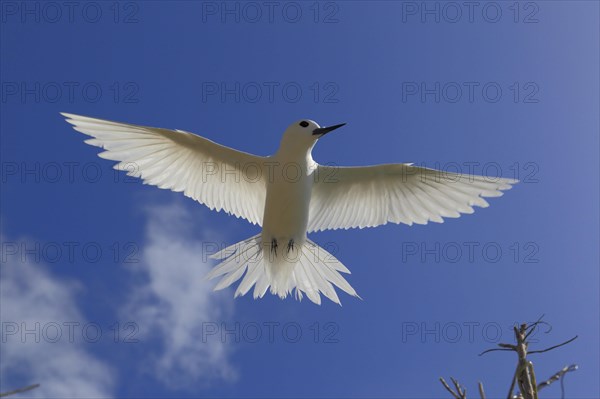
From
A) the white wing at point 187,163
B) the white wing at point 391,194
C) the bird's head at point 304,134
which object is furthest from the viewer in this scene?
the white wing at point 391,194

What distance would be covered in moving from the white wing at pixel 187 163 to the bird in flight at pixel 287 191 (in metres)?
0.01

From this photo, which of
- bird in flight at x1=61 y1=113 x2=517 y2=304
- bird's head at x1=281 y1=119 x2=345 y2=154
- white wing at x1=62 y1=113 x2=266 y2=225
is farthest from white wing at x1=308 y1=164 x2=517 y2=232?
white wing at x1=62 y1=113 x2=266 y2=225

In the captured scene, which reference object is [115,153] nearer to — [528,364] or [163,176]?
[163,176]

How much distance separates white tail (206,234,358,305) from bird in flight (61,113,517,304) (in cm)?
1

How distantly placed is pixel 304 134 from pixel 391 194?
1594 mm

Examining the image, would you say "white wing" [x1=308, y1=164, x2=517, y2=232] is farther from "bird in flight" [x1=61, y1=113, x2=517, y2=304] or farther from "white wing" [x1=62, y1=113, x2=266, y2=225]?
"white wing" [x1=62, y1=113, x2=266, y2=225]

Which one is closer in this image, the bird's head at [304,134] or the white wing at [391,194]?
the bird's head at [304,134]

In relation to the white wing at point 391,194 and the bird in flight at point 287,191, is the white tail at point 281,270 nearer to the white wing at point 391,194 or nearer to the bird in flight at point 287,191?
the bird in flight at point 287,191

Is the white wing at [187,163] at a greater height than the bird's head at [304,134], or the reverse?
the bird's head at [304,134]

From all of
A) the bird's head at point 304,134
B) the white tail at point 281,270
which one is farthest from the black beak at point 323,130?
the white tail at point 281,270

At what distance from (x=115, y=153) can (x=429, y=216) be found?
412 cm

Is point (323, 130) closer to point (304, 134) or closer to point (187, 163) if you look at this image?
point (304, 134)

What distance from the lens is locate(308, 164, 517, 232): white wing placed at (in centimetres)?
876

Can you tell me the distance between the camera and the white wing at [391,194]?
876 centimetres
